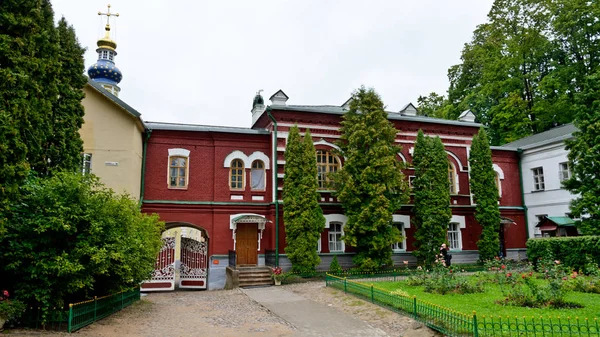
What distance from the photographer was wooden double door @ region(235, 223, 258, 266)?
19.9 m

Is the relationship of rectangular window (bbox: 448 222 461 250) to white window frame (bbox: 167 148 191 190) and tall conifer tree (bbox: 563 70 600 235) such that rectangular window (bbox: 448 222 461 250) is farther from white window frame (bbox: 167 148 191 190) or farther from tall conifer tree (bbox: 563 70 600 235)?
white window frame (bbox: 167 148 191 190)

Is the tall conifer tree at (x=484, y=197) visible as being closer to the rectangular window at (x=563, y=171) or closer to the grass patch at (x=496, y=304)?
the rectangular window at (x=563, y=171)

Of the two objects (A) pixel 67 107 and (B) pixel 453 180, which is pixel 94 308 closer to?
(A) pixel 67 107

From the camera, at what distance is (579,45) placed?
1093 inches

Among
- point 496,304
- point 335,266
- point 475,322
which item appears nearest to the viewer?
point 475,322

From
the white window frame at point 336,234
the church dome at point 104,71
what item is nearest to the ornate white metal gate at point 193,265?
the white window frame at point 336,234

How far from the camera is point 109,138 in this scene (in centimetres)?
1769

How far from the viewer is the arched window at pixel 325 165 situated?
20.5 metres

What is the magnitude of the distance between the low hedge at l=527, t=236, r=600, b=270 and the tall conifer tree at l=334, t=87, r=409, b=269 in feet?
18.4

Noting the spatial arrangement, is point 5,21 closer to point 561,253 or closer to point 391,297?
point 391,297

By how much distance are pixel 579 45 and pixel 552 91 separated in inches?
126

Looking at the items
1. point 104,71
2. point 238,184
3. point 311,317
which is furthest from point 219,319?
point 104,71

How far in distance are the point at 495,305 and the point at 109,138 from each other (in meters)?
15.3

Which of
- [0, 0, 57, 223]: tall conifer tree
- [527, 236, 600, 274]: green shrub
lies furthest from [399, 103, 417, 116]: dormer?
[0, 0, 57, 223]: tall conifer tree
